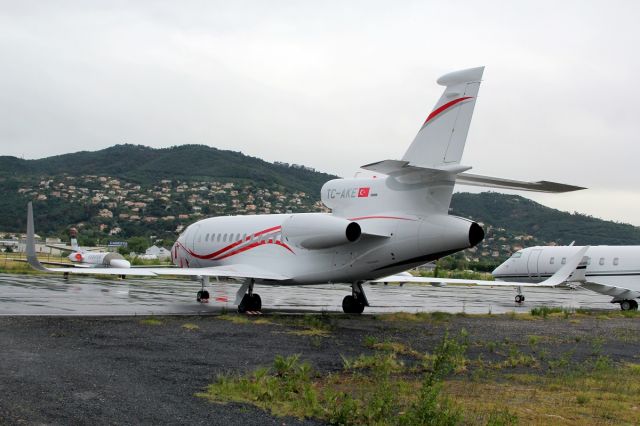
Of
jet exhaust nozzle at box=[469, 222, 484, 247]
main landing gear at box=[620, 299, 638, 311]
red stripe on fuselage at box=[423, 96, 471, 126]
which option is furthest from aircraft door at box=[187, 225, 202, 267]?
main landing gear at box=[620, 299, 638, 311]

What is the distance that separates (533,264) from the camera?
32375 mm

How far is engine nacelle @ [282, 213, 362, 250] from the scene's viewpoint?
17.0 meters

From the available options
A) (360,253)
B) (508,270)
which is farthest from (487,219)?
(360,253)

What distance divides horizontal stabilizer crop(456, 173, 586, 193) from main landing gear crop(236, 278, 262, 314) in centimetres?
683

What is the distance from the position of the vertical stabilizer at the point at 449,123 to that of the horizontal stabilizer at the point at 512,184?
667mm

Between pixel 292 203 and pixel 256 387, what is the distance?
95.9m

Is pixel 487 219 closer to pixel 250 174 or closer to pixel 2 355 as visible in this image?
pixel 250 174

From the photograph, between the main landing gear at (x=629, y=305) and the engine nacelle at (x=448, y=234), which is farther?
the main landing gear at (x=629, y=305)

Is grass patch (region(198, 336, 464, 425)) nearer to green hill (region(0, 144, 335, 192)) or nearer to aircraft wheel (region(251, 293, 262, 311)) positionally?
aircraft wheel (region(251, 293, 262, 311))

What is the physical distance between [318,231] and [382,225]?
1753 millimetres

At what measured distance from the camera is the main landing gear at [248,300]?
19.5m

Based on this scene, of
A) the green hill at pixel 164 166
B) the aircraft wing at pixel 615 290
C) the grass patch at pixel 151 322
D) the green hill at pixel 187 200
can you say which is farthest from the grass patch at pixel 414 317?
the green hill at pixel 164 166

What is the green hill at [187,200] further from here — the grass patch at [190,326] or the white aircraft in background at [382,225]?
the grass patch at [190,326]

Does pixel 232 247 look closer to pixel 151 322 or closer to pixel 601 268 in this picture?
pixel 151 322
